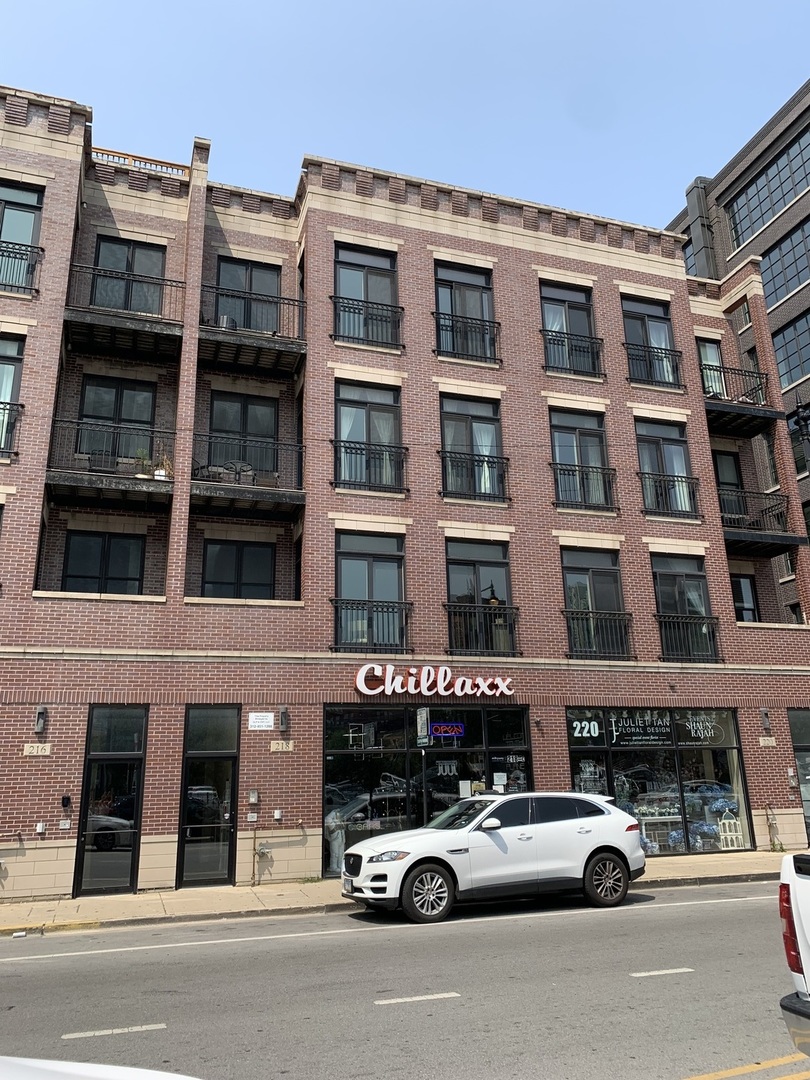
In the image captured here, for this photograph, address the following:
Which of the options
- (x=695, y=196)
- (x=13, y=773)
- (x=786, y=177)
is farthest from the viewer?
(x=695, y=196)

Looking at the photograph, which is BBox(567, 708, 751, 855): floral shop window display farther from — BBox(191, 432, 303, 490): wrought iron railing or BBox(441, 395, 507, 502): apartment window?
BBox(191, 432, 303, 490): wrought iron railing

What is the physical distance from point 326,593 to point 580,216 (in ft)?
42.4

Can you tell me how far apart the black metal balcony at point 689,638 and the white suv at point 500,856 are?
786cm

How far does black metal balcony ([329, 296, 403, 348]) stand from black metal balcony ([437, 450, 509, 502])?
3.13 meters

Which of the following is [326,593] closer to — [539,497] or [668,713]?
[539,497]

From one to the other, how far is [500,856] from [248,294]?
13.8 meters

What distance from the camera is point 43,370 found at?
16672 mm

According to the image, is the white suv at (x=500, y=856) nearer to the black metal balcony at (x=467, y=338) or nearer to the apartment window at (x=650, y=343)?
the black metal balcony at (x=467, y=338)

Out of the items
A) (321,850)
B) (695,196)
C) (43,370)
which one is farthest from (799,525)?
(695,196)

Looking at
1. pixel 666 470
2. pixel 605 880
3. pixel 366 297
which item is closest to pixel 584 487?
pixel 666 470

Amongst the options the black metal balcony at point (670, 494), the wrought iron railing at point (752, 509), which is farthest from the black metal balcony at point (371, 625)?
the wrought iron railing at point (752, 509)

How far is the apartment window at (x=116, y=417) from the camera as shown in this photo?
17.7 metres

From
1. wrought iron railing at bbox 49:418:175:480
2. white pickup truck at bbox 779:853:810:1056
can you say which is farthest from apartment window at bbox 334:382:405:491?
white pickup truck at bbox 779:853:810:1056

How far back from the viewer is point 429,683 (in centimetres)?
1712
